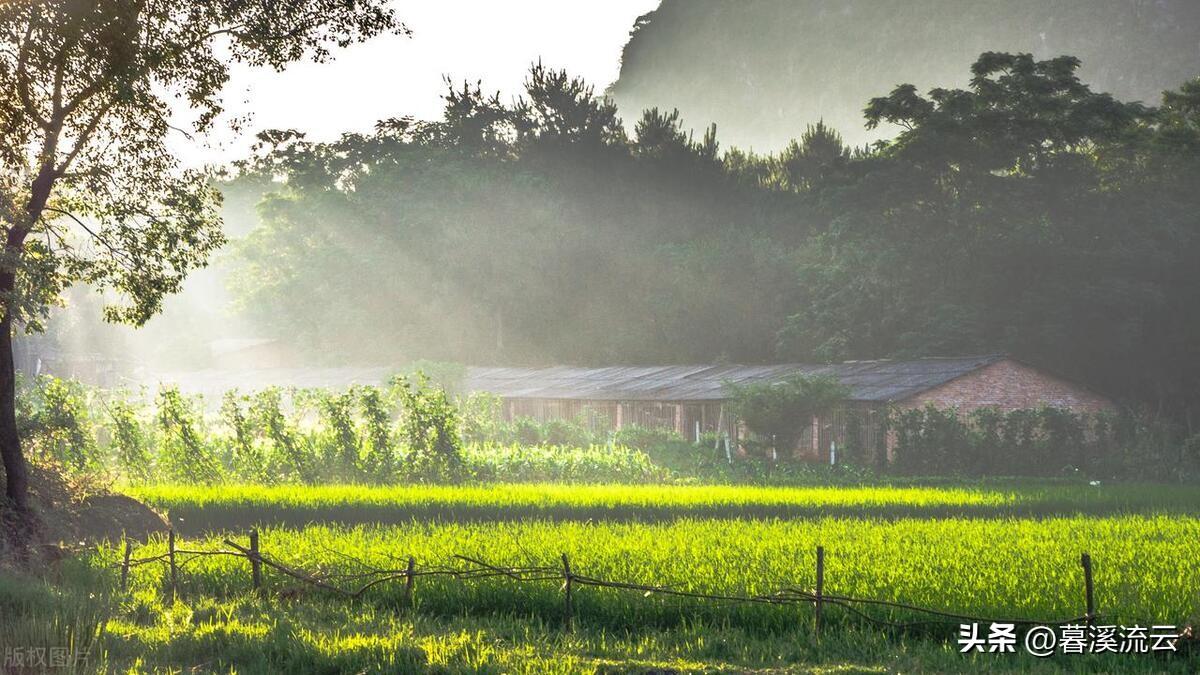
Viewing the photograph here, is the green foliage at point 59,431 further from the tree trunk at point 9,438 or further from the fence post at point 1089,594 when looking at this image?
the fence post at point 1089,594

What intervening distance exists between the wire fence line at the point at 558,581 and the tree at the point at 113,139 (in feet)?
14.1

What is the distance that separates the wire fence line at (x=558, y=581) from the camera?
12055 mm

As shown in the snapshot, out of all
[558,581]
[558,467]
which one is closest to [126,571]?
[558,581]

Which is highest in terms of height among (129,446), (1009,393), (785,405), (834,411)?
(1009,393)

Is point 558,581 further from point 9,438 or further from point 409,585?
point 9,438

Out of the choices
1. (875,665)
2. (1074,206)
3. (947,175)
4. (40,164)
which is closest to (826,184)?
(947,175)

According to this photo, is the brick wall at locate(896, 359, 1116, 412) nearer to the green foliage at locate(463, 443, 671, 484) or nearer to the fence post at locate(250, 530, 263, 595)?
the green foliage at locate(463, 443, 671, 484)

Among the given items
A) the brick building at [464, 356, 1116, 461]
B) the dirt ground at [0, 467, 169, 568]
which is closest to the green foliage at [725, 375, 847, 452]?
the brick building at [464, 356, 1116, 461]

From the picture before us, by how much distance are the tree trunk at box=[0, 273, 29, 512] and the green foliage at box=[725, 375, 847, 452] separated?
2311 cm

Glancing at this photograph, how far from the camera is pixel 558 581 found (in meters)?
14.2

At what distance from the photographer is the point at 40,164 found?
61.8 ft

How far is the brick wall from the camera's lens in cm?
3809

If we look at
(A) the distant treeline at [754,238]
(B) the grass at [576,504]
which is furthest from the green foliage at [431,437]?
(A) the distant treeline at [754,238]

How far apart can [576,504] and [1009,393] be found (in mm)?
20768
